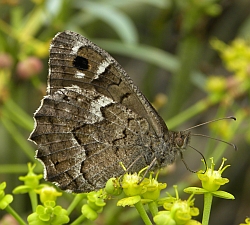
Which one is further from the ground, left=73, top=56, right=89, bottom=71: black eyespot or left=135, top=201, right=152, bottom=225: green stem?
left=73, top=56, right=89, bottom=71: black eyespot

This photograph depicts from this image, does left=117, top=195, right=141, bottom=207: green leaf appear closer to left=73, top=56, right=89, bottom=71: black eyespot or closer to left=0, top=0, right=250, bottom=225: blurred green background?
left=73, top=56, right=89, bottom=71: black eyespot

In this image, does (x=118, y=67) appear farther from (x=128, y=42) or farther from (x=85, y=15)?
(x=85, y=15)

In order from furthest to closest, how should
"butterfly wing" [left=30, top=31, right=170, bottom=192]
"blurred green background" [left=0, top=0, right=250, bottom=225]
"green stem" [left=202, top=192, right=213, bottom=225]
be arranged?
"blurred green background" [left=0, top=0, right=250, bottom=225], "butterfly wing" [left=30, top=31, right=170, bottom=192], "green stem" [left=202, top=192, right=213, bottom=225]

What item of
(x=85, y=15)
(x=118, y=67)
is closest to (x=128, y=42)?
(x=85, y=15)

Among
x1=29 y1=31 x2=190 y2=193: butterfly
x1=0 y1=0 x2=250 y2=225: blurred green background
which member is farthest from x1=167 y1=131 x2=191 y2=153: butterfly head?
x1=0 y1=0 x2=250 y2=225: blurred green background

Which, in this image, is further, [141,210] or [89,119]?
[89,119]

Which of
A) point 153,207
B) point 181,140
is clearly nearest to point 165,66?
point 181,140

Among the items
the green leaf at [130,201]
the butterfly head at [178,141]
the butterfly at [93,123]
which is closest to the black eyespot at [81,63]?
the butterfly at [93,123]

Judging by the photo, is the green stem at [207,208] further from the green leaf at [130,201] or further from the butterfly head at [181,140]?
the butterfly head at [181,140]

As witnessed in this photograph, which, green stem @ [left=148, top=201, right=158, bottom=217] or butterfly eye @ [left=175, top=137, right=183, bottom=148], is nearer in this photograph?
green stem @ [left=148, top=201, right=158, bottom=217]

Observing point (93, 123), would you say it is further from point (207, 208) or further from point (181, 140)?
point (207, 208)
